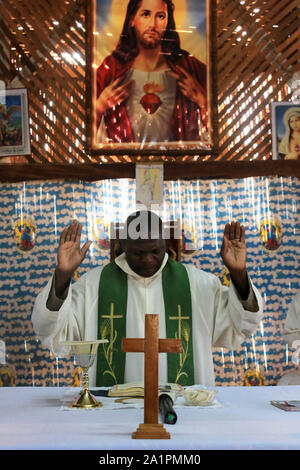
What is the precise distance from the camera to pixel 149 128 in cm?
516

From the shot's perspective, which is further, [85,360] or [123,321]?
[123,321]

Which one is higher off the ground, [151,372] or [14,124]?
[14,124]

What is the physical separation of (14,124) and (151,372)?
12.8ft

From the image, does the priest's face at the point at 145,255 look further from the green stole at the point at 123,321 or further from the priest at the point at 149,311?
the green stole at the point at 123,321

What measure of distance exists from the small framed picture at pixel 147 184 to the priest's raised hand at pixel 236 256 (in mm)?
2321

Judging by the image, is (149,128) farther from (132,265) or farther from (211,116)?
(132,265)

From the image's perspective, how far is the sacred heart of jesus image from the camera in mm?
5188

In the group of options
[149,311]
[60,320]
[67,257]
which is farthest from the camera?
[149,311]

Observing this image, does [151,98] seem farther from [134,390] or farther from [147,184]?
[134,390]

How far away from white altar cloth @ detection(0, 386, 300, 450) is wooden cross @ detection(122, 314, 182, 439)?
1.3 inches

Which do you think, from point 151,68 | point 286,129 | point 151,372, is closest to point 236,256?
point 151,372

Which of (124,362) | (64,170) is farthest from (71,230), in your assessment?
(64,170)

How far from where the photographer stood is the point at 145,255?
3.10 meters

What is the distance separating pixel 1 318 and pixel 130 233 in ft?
7.60
